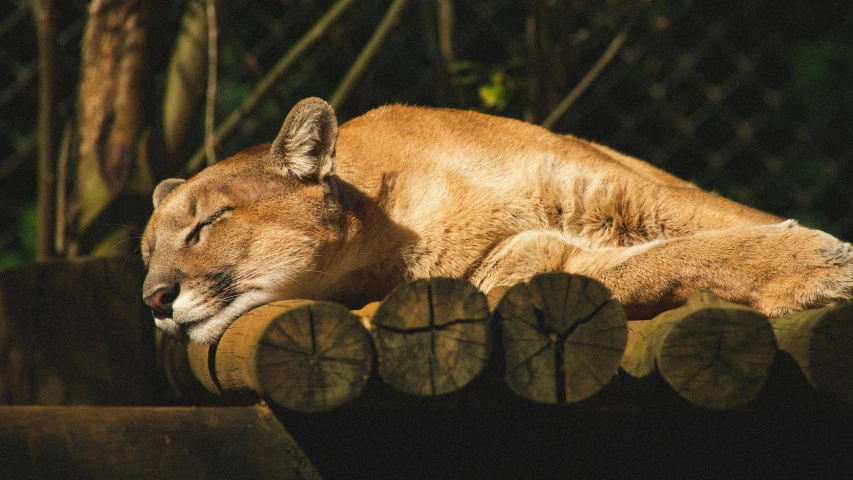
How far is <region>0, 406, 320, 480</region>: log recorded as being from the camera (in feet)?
5.57

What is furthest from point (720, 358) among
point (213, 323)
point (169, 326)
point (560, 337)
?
point (169, 326)

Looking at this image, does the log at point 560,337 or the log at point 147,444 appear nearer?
the log at point 147,444

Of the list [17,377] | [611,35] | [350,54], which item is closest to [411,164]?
[17,377]

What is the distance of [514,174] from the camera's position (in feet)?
9.66

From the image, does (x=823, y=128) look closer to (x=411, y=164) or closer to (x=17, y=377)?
(x=411, y=164)

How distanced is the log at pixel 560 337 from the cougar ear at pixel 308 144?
1.02 meters

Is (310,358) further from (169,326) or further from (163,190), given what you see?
(163,190)

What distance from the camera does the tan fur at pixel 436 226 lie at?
2.57m

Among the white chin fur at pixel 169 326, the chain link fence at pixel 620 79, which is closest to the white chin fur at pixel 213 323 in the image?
the white chin fur at pixel 169 326

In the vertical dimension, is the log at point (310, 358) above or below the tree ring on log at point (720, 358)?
below

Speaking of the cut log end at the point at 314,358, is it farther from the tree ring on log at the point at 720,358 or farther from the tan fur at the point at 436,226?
the tan fur at the point at 436,226

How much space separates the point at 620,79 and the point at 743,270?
339 cm

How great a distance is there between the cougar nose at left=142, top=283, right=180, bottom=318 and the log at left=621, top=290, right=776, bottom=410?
138 cm

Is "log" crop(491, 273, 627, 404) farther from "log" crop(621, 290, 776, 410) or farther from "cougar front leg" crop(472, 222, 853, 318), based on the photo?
"cougar front leg" crop(472, 222, 853, 318)
